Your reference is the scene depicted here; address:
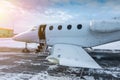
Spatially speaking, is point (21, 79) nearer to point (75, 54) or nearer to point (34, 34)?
point (75, 54)

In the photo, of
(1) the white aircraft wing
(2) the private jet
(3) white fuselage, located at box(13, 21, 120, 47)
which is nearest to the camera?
(1) the white aircraft wing

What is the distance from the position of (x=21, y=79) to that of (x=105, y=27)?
635 cm

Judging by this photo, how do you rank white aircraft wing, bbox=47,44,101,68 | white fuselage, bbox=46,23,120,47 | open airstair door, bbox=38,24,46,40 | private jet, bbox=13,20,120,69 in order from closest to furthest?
white aircraft wing, bbox=47,44,101,68 < private jet, bbox=13,20,120,69 < white fuselage, bbox=46,23,120,47 < open airstair door, bbox=38,24,46,40

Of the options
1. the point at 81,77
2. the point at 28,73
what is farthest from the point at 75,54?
the point at 28,73

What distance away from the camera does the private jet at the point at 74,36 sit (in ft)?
35.2

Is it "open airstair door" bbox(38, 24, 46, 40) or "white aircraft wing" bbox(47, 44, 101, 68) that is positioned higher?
"open airstair door" bbox(38, 24, 46, 40)

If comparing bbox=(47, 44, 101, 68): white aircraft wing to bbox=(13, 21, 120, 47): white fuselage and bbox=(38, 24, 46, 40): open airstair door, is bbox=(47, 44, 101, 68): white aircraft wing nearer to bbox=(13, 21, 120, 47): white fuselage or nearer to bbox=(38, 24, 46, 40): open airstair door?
bbox=(13, 21, 120, 47): white fuselage

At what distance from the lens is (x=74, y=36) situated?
12.8 m

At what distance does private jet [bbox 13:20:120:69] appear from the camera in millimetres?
10737

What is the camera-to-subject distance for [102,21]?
11477mm

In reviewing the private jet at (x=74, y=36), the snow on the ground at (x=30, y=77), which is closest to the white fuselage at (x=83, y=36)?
the private jet at (x=74, y=36)

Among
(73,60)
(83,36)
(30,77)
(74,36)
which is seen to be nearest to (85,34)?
(83,36)

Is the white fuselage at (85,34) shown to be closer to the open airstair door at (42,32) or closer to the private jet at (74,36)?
the private jet at (74,36)

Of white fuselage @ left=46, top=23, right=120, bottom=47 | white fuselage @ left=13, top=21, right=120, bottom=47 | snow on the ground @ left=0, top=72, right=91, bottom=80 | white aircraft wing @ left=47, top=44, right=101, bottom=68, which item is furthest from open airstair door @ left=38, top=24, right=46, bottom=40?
snow on the ground @ left=0, top=72, right=91, bottom=80
